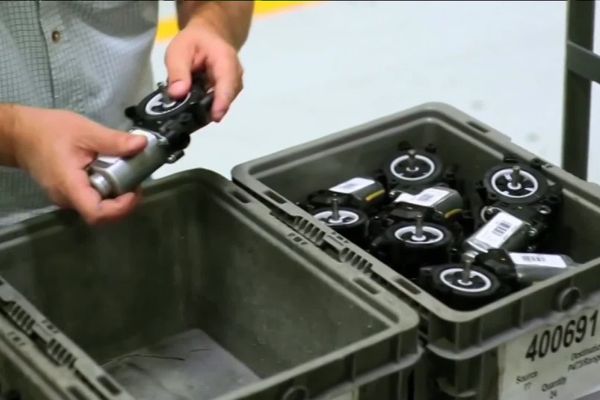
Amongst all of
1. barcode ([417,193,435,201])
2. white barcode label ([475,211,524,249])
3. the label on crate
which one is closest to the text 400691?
the label on crate

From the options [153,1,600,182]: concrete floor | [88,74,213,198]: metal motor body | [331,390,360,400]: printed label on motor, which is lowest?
[153,1,600,182]: concrete floor

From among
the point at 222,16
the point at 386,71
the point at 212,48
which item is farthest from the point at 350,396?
the point at 386,71

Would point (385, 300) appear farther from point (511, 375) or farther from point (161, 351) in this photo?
point (161, 351)

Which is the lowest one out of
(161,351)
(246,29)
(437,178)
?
(161,351)

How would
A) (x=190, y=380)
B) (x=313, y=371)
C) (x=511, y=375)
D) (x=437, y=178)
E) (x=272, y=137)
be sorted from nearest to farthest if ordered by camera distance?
(x=313, y=371)
(x=511, y=375)
(x=190, y=380)
(x=437, y=178)
(x=272, y=137)

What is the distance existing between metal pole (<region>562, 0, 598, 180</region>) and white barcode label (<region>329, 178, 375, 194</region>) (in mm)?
410

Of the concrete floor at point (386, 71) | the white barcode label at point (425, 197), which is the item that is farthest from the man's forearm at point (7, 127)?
the concrete floor at point (386, 71)

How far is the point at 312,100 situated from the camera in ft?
8.32

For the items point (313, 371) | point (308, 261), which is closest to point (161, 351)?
point (308, 261)

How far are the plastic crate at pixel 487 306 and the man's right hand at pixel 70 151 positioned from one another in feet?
0.61

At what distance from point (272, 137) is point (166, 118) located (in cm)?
133

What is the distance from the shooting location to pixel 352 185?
127cm

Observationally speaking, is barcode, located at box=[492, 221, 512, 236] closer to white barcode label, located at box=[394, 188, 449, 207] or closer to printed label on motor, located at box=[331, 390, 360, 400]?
white barcode label, located at box=[394, 188, 449, 207]

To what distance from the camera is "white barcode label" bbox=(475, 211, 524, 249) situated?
115 cm
